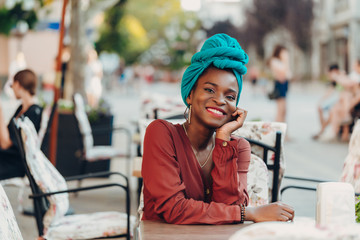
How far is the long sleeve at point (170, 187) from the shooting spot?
7.97 feet

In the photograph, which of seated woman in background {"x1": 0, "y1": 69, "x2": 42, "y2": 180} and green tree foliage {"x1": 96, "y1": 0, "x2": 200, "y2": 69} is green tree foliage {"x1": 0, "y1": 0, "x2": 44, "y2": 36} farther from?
green tree foliage {"x1": 96, "y1": 0, "x2": 200, "y2": 69}

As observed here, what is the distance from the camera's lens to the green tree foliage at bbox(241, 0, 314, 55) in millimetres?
40469

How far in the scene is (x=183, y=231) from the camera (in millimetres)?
2326

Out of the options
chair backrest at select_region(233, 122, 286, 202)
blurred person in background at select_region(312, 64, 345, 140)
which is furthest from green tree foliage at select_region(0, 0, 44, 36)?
chair backrest at select_region(233, 122, 286, 202)

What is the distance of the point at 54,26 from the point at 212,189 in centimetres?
1513

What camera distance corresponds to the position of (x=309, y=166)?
31.4 feet

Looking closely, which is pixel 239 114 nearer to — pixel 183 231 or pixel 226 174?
pixel 226 174

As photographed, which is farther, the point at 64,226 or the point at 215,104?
the point at 64,226

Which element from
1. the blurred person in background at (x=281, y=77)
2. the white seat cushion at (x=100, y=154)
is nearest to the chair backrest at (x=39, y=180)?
the white seat cushion at (x=100, y=154)

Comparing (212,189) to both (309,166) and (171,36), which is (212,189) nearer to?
(309,166)

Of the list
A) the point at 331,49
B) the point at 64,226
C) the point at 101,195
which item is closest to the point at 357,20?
the point at 331,49

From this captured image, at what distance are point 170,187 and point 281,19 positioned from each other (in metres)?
42.1

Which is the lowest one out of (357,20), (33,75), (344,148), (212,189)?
(344,148)

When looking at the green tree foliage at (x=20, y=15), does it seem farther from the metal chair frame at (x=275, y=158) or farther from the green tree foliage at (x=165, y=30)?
the green tree foliage at (x=165, y=30)
